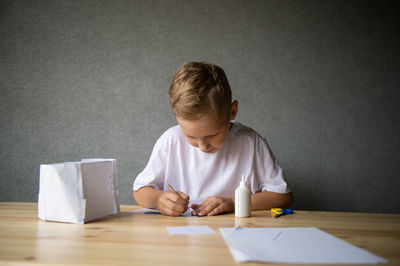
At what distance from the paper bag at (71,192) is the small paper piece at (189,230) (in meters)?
0.26

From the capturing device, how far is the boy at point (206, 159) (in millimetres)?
1117

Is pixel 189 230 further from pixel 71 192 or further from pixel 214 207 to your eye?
pixel 71 192

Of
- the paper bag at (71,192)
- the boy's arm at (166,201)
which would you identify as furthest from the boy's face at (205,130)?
the paper bag at (71,192)

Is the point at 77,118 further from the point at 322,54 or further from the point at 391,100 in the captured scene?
the point at 391,100

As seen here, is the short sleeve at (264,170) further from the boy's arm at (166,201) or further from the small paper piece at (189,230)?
the small paper piece at (189,230)

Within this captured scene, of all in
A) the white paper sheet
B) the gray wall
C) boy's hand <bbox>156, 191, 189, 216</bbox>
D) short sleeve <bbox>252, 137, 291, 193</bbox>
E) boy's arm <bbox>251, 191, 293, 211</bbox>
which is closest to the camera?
the white paper sheet

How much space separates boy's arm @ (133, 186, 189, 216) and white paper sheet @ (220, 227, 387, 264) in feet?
0.84

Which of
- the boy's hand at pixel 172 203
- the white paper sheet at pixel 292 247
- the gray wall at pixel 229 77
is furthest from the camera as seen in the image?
the gray wall at pixel 229 77

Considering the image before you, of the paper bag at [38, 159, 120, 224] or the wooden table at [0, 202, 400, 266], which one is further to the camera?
the paper bag at [38, 159, 120, 224]

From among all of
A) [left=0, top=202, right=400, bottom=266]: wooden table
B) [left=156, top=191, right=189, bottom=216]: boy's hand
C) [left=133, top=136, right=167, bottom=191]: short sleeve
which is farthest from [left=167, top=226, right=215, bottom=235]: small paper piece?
[left=133, top=136, right=167, bottom=191]: short sleeve

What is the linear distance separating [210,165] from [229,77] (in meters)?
0.85

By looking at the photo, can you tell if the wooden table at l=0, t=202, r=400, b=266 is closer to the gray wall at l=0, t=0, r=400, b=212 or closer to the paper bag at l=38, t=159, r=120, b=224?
the paper bag at l=38, t=159, r=120, b=224

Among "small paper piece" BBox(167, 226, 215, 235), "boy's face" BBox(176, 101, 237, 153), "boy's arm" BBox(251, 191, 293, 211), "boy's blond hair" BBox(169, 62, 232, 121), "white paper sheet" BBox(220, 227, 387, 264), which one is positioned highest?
"boy's blond hair" BBox(169, 62, 232, 121)

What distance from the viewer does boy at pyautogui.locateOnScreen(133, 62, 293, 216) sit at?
1117 mm
